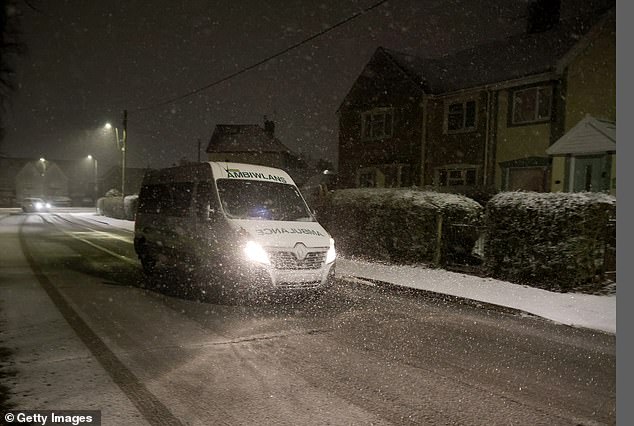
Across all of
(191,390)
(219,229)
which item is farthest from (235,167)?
(191,390)

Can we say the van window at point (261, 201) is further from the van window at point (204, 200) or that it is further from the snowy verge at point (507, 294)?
the snowy verge at point (507, 294)

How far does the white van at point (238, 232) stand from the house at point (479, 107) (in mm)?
14834

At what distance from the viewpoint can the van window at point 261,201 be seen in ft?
27.5

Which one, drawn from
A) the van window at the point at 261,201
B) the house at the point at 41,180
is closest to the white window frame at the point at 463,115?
the van window at the point at 261,201

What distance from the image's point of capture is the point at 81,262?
41.0 ft

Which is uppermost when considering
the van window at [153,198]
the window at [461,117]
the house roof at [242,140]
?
the house roof at [242,140]

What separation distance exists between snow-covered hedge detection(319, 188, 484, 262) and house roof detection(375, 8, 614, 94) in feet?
36.4

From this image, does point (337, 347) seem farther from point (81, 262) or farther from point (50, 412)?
point (81, 262)

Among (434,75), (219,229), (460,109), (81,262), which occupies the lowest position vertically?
(81,262)

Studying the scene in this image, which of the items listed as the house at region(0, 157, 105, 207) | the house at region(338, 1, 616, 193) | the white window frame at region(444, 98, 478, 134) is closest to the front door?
the house at region(338, 1, 616, 193)

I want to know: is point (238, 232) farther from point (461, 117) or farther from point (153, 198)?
point (461, 117)

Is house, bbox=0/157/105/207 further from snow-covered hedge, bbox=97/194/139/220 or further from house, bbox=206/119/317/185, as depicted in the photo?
snow-covered hedge, bbox=97/194/139/220

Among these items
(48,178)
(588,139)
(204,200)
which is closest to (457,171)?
(588,139)

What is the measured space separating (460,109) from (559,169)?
20.6ft
